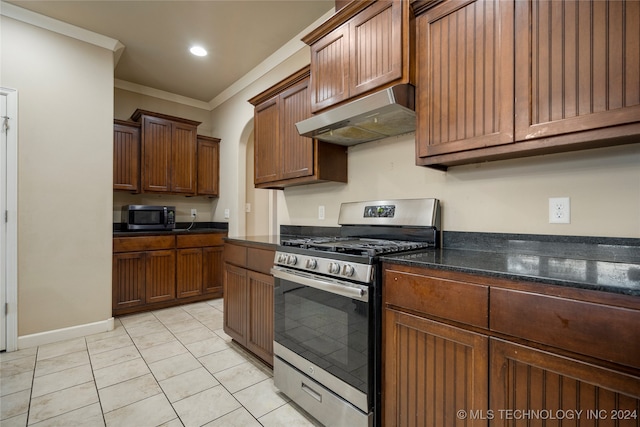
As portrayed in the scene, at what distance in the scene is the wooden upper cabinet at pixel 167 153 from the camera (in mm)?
3627

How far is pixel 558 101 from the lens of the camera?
1.18 m

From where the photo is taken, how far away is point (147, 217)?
3.66m

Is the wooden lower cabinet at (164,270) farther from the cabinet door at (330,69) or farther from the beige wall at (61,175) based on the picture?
the cabinet door at (330,69)

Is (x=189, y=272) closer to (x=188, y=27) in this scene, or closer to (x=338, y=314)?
(x=188, y=27)

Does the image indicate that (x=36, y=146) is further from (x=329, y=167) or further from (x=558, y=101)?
(x=558, y=101)

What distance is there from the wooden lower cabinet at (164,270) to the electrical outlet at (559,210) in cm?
352

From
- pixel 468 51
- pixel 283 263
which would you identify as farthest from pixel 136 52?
pixel 468 51

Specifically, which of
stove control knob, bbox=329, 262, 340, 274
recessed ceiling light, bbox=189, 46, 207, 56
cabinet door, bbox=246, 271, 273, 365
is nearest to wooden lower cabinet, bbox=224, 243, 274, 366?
cabinet door, bbox=246, 271, 273, 365

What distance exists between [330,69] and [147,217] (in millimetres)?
2929

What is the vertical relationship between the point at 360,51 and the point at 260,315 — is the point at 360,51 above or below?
above

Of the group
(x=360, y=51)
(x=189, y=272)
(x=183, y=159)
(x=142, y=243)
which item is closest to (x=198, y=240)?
(x=189, y=272)

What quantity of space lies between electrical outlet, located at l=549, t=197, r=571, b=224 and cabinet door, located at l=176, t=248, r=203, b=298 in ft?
11.8

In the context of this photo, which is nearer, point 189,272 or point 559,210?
point 559,210

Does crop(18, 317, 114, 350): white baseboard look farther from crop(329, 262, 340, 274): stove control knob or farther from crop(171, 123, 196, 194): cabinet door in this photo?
crop(329, 262, 340, 274): stove control knob
